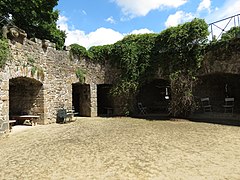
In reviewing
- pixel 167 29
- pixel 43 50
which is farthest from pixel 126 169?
pixel 167 29

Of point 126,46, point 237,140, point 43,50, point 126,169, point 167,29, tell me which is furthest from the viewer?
point 126,46

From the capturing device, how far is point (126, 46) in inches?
432

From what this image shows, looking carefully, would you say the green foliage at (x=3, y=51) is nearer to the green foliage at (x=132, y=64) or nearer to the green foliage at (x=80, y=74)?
the green foliage at (x=80, y=74)

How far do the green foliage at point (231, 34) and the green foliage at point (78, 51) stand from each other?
587 centimetres

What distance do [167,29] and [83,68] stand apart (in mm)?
4176

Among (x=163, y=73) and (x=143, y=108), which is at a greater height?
(x=163, y=73)

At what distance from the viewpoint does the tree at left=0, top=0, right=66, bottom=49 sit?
12714 mm

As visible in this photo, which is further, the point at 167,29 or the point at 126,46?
the point at 126,46

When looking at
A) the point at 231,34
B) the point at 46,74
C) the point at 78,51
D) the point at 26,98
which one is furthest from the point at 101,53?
the point at 231,34

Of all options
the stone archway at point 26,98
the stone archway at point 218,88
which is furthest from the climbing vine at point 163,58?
the stone archway at point 26,98

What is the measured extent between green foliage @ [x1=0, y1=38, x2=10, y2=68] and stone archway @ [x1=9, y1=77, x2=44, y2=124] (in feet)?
6.06

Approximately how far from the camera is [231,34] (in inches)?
351

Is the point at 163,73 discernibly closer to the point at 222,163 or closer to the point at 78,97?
the point at 78,97

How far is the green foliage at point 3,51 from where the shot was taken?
6148 millimetres
